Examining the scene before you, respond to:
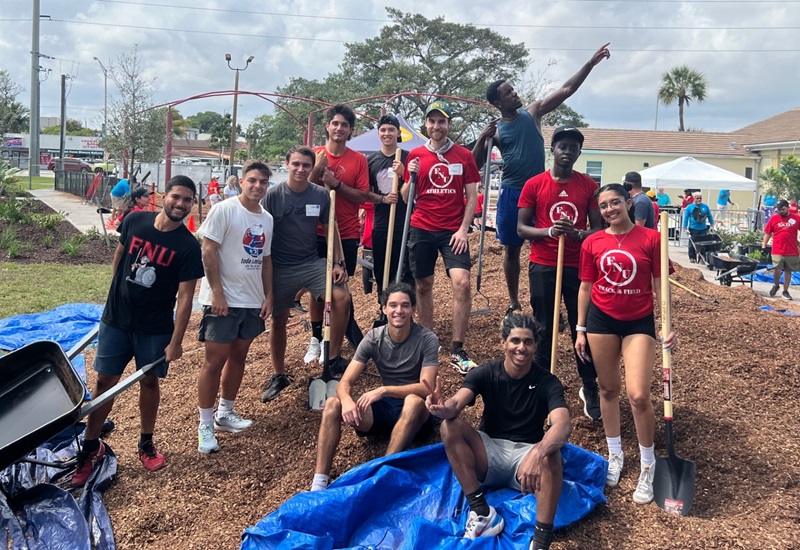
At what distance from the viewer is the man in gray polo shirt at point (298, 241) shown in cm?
526

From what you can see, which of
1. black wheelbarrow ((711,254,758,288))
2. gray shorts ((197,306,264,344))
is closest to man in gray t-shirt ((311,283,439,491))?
gray shorts ((197,306,264,344))

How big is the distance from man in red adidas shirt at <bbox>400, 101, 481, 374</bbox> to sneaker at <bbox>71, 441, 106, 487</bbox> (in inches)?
107

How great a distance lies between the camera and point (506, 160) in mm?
6113

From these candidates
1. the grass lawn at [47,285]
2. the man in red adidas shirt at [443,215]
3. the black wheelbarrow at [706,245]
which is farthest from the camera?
the black wheelbarrow at [706,245]

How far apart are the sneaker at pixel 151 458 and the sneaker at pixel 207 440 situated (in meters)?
0.27

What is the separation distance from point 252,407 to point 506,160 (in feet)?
10.1

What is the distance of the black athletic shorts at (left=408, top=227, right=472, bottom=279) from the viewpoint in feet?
18.7

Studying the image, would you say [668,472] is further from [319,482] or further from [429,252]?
[429,252]

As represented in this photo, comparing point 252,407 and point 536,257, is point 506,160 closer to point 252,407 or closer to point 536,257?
point 536,257

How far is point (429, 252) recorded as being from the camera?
584 cm

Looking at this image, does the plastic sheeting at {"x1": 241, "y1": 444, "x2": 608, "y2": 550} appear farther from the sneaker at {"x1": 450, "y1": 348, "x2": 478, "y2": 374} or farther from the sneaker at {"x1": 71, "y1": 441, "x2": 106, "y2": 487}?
the sneaker at {"x1": 71, "y1": 441, "x2": 106, "y2": 487}

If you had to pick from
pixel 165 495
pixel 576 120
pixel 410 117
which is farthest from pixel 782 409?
pixel 576 120

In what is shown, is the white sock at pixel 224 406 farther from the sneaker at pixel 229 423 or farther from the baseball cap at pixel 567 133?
the baseball cap at pixel 567 133

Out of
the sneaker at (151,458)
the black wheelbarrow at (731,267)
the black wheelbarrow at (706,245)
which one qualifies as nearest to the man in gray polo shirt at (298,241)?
the sneaker at (151,458)
